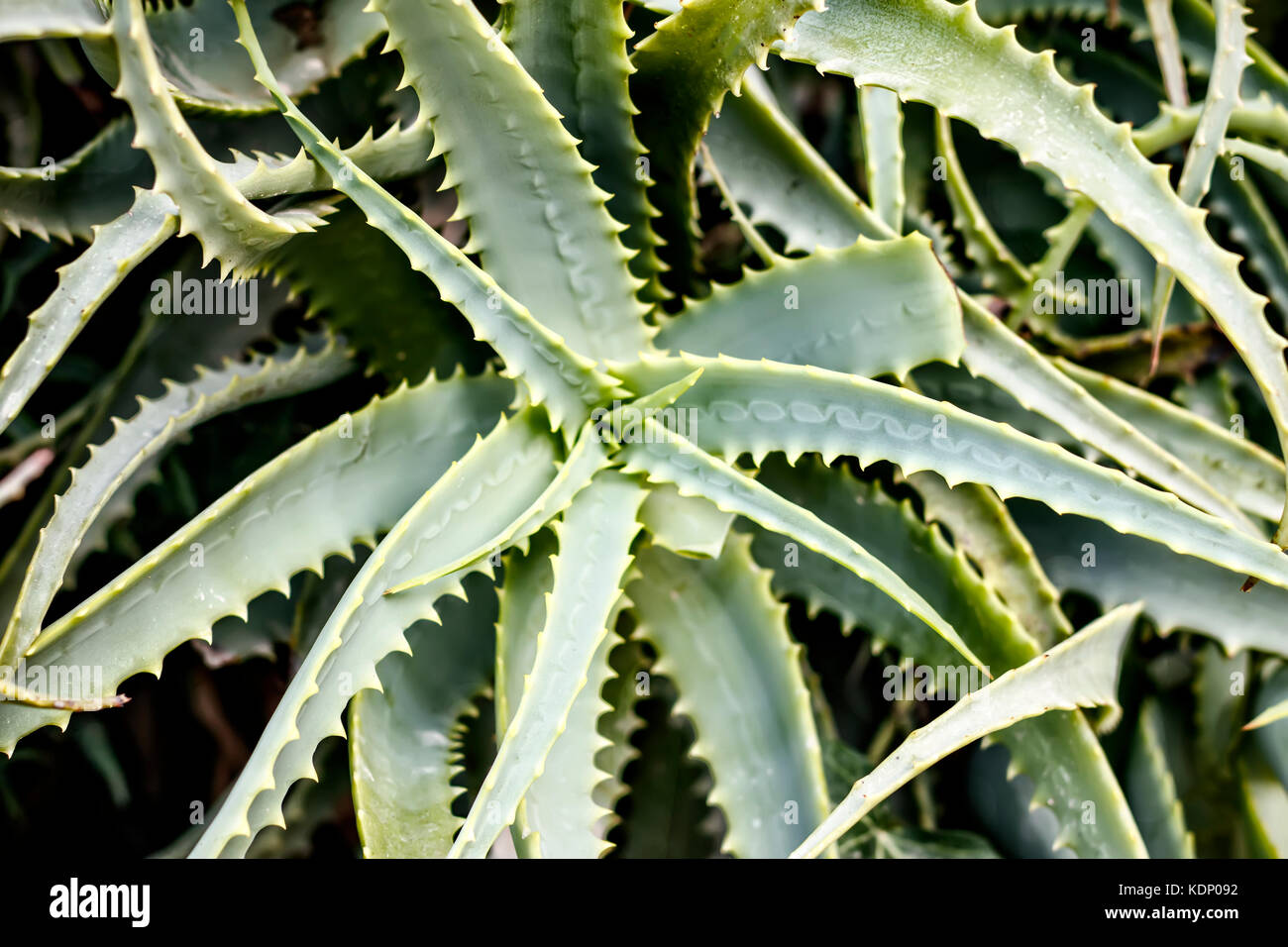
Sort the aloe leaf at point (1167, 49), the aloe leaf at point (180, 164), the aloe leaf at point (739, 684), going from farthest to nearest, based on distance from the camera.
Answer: the aloe leaf at point (1167, 49) < the aloe leaf at point (739, 684) < the aloe leaf at point (180, 164)

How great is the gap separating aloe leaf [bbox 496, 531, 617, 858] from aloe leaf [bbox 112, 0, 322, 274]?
200 millimetres

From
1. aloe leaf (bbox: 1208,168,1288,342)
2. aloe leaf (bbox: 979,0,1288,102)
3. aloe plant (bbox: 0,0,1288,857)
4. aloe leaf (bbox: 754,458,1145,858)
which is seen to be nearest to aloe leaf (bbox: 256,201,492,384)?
aloe plant (bbox: 0,0,1288,857)

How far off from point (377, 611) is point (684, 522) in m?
0.16

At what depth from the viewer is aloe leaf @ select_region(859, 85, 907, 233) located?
54 centimetres

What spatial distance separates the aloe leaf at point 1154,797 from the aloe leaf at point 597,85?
0.41 meters

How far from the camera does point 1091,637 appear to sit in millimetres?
505

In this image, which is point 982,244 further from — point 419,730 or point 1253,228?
point 419,730

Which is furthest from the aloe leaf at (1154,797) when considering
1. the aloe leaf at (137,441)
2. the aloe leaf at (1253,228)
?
the aloe leaf at (137,441)

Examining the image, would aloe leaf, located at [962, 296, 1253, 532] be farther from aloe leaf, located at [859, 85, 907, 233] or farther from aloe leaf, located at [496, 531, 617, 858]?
aloe leaf, located at [496, 531, 617, 858]

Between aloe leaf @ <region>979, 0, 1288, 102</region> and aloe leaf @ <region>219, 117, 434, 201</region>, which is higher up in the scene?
aloe leaf @ <region>979, 0, 1288, 102</region>

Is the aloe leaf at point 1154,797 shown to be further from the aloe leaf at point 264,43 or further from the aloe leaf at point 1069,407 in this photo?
the aloe leaf at point 264,43

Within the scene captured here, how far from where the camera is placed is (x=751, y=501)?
44 cm

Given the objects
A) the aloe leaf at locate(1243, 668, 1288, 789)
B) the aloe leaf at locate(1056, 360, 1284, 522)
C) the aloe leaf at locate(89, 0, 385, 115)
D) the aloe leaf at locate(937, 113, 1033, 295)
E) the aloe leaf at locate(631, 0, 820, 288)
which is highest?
the aloe leaf at locate(89, 0, 385, 115)

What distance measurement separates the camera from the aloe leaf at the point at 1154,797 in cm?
55
